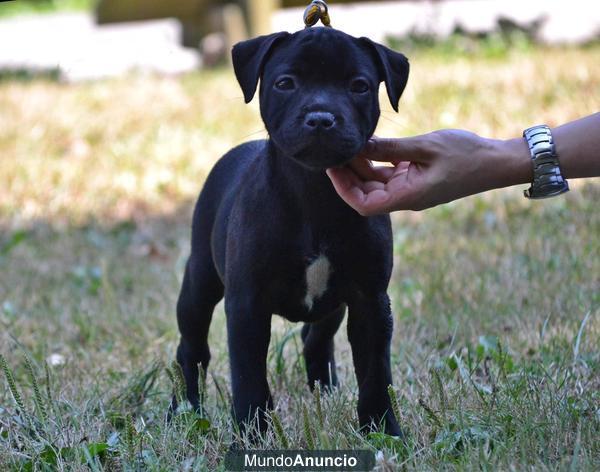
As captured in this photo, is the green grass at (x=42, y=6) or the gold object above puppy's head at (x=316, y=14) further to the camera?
the green grass at (x=42, y=6)

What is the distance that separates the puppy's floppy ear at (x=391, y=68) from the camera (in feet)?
10.5

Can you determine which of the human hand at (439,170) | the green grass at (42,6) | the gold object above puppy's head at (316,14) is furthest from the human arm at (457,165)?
the green grass at (42,6)

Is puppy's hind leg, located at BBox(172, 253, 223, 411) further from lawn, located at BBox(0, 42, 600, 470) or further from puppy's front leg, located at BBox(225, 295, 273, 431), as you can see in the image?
puppy's front leg, located at BBox(225, 295, 273, 431)

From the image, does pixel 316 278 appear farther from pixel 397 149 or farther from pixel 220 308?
pixel 220 308

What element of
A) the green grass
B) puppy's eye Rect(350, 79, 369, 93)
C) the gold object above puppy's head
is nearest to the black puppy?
puppy's eye Rect(350, 79, 369, 93)

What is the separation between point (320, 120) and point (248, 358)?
0.86 metres

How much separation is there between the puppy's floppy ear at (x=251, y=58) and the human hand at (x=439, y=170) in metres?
0.40

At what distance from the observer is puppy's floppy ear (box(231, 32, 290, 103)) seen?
3.22 meters

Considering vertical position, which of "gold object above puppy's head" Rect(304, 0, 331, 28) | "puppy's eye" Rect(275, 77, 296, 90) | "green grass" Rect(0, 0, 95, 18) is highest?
"green grass" Rect(0, 0, 95, 18)

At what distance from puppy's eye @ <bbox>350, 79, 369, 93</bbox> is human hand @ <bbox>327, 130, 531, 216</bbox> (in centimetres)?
18

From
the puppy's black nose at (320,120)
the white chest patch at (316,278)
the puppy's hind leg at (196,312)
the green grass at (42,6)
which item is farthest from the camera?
the green grass at (42,6)

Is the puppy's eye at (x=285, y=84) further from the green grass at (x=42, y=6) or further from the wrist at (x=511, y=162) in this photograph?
the green grass at (x=42, y=6)

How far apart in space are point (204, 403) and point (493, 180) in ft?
4.46

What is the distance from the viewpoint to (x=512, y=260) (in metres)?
5.61
